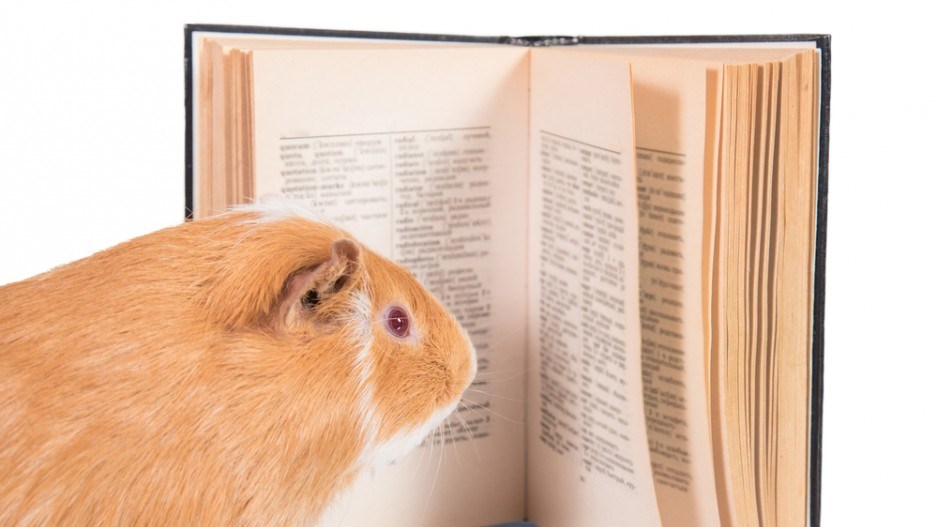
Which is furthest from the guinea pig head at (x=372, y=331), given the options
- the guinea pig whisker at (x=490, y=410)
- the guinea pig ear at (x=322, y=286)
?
the guinea pig whisker at (x=490, y=410)

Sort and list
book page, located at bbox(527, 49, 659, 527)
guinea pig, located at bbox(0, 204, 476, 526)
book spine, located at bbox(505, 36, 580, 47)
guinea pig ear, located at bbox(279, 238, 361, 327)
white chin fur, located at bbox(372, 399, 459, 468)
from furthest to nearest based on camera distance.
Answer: book spine, located at bbox(505, 36, 580, 47) → book page, located at bbox(527, 49, 659, 527) → white chin fur, located at bbox(372, 399, 459, 468) → guinea pig ear, located at bbox(279, 238, 361, 327) → guinea pig, located at bbox(0, 204, 476, 526)

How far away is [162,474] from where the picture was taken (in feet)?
6.33

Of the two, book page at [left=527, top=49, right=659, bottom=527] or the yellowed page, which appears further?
book page at [left=527, top=49, right=659, bottom=527]

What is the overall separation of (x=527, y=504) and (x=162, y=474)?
124cm

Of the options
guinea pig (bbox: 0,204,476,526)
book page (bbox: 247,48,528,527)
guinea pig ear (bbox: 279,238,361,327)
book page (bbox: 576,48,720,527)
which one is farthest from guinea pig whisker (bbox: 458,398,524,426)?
guinea pig ear (bbox: 279,238,361,327)

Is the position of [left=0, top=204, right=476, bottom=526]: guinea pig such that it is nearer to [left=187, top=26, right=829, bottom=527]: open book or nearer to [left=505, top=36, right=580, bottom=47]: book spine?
[left=187, top=26, right=829, bottom=527]: open book

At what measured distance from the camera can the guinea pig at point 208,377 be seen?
190 cm

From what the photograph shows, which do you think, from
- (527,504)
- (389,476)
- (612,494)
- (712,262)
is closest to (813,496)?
(612,494)

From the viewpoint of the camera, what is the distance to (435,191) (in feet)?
8.69

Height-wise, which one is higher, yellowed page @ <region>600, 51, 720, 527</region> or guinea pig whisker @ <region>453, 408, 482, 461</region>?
yellowed page @ <region>600, 51, 720, 527</region>

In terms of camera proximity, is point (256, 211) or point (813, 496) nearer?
point (256, 211)

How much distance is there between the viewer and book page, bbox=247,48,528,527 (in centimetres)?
244

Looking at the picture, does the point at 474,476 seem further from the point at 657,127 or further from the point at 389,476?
the point at 657,127

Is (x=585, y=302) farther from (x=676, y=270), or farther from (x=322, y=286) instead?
(x=322, y=286)
